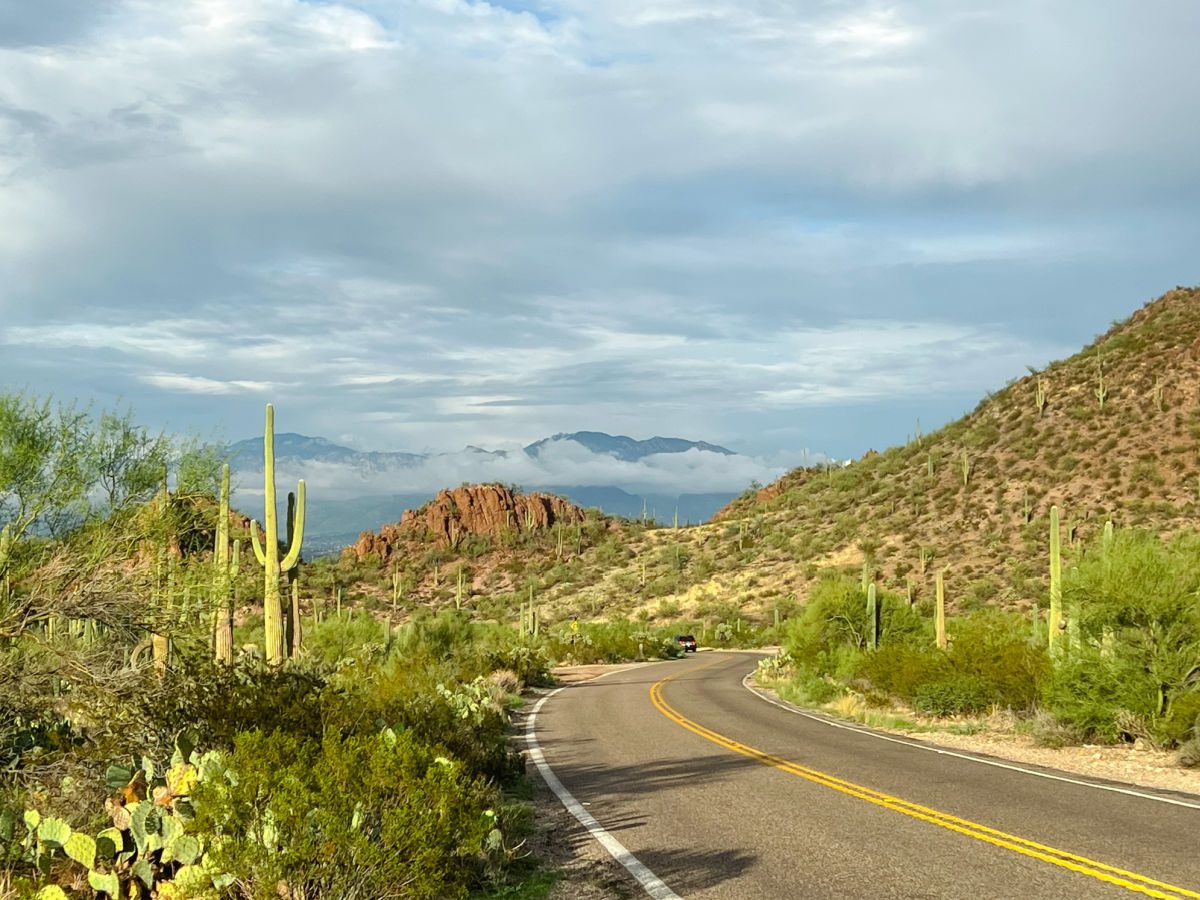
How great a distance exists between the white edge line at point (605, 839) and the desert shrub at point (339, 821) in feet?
4.59

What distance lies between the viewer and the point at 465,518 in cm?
10362

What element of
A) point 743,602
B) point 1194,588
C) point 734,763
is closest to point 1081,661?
point 1194,588

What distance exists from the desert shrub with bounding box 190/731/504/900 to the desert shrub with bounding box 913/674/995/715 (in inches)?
625

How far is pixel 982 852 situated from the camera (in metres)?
8.51

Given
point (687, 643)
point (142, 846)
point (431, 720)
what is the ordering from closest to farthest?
1. point (142, 846)
2. point (431, 720)
3. point (687, 643)

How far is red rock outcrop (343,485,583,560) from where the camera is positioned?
9956 centimetres

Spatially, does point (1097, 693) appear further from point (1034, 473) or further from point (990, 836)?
point (1034, 473)

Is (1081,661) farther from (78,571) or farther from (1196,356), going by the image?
(1196,356)

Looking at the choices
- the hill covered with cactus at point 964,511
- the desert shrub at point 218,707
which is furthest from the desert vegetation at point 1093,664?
the hill covered with cactus at point 964,511

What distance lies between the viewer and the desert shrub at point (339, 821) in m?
6.04

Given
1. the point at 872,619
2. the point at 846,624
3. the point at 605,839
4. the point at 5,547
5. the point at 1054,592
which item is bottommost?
the point at 846,624

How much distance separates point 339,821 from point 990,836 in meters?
5.89

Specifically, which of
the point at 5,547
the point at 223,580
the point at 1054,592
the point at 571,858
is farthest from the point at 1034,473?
the point at 5,547

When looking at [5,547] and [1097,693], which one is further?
[1097,693]
